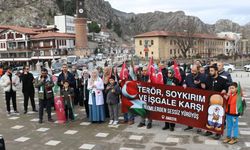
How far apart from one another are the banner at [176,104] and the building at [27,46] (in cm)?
5828

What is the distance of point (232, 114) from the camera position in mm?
7641

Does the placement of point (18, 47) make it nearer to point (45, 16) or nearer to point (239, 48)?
point (45, 16)

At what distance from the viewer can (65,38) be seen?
236 ft

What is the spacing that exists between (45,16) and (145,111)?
103038mm

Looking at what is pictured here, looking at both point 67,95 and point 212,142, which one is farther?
point 67,95

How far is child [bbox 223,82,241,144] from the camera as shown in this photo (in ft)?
24.8

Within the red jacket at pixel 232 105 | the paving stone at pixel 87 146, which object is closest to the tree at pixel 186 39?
the red jacket at pixel 232 105

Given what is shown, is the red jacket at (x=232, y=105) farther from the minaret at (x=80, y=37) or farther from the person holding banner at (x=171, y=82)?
the minaret at (x=80, y=37)

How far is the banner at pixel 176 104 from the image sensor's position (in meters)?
8.04

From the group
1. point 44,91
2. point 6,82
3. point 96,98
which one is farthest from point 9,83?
point 96,98

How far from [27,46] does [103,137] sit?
62.5 m

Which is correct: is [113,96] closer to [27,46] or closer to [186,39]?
[27,46]

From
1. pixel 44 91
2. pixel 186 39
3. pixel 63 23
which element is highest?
pixel 63 23

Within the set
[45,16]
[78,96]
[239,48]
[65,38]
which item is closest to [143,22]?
[239,48]
